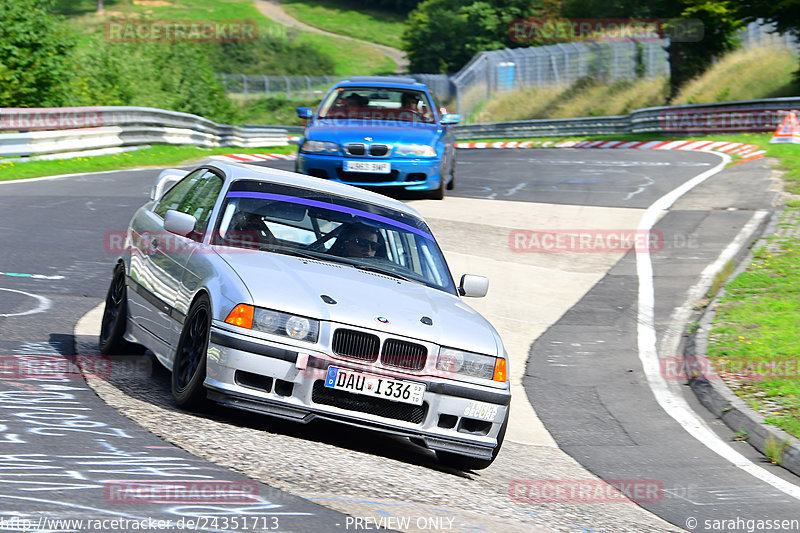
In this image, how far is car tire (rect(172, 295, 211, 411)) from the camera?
20.0 feet

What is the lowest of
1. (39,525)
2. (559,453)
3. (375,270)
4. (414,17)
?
(559,453)

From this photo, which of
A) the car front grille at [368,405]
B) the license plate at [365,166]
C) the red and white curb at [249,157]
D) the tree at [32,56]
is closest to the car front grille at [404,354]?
the car front grille at [368,405]

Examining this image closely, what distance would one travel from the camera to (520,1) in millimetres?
87062

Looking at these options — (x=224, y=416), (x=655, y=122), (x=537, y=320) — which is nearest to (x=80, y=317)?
(x=224, y=416)

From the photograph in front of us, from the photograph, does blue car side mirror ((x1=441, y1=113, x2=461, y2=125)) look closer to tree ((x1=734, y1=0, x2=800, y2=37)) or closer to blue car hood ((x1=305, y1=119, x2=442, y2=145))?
blue car hood ((x1=305, y1=119, x2=442, y2=145))

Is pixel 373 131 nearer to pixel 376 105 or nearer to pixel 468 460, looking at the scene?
pixel 376 105

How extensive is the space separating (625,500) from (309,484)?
2172 millimetres

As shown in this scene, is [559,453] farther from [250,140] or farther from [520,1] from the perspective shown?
[520,1]

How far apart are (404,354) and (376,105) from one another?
11.3 m

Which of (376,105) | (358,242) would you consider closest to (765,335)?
(358,242)

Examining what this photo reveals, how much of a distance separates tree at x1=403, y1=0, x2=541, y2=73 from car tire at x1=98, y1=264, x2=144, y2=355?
79732 millimetres

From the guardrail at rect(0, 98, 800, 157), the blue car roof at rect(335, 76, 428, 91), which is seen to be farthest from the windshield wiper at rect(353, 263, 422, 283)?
the guardrail at rect(0, 98, 800, 157)

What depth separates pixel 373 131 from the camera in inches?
638

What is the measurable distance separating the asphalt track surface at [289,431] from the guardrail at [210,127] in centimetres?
217
